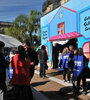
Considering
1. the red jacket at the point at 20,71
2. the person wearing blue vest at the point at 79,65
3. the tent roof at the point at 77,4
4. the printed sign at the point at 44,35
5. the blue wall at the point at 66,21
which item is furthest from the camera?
the printed sign at the point at 44,35

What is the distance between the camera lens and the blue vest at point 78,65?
16.3ft

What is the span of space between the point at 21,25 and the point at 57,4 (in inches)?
838

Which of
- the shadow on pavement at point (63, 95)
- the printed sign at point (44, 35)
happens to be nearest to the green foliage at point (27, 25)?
the printed sign at point (44, 35)

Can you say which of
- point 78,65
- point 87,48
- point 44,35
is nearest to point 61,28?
point 44,35

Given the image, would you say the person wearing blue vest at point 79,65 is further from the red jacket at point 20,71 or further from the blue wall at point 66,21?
the blue wall at point 66,21

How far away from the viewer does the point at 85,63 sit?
197 inches

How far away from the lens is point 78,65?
502 centimetres

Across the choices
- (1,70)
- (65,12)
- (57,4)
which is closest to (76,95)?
(1,70)

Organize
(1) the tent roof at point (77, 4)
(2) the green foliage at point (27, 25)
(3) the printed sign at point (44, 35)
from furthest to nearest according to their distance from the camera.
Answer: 1. (2) the green foliage at point (27, 25)
2. (3) the printed sign at point (44, 35)
3. (1) the tent roof at point (77, 4)

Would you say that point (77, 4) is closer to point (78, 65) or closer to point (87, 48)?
point (87, 48)

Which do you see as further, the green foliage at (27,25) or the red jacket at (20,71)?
the green foliage at (27,25)

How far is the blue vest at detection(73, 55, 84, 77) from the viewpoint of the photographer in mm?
4961

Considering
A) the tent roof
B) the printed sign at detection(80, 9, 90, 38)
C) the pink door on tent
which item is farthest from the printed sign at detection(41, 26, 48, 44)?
the pink door on tent

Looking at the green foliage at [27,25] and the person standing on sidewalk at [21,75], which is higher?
the green foliage at [27,25]
